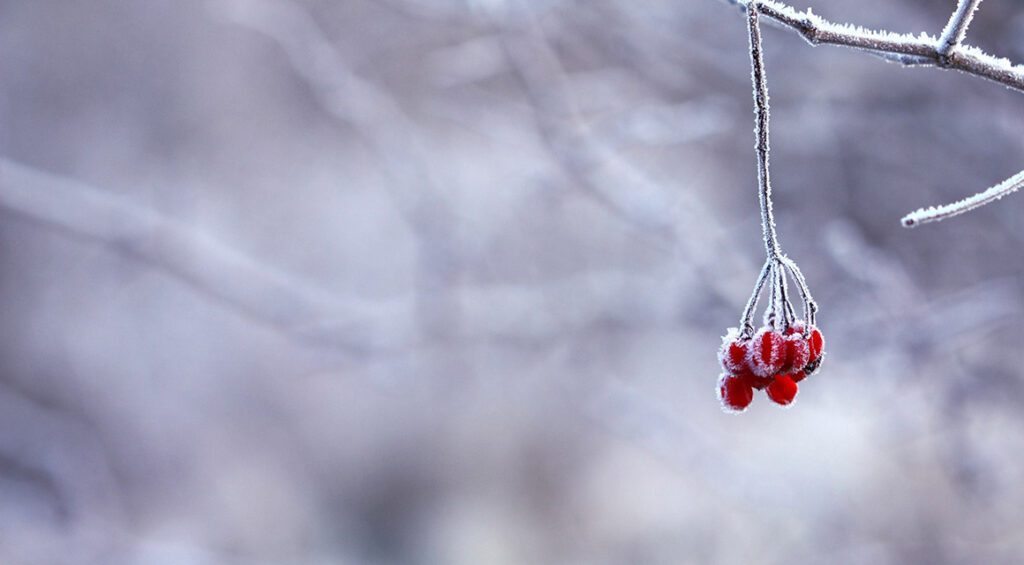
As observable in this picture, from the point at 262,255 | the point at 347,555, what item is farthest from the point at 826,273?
the point at 262,255

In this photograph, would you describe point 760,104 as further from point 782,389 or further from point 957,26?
point 782,389

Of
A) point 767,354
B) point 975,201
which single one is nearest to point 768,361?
point 767,354

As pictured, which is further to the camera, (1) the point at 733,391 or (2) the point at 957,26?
(1) the point at 733,391

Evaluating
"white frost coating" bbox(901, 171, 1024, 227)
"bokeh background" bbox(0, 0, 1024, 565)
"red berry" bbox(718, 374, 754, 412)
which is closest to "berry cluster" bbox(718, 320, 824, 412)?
→ "red berry" bbox(718, 374, 754, 412)

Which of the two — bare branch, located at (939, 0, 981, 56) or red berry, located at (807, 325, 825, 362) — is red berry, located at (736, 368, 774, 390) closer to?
red berry, located at (807, 325, 825, 362)

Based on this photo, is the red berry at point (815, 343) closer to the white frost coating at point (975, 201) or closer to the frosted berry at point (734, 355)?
the frosted berry at point (734, 355)

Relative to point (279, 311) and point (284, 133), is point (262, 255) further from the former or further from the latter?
point (279, 311)

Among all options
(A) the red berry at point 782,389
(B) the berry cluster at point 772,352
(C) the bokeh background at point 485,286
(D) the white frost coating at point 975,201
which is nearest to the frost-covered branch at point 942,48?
(D) the white frost coating at point 975,201
